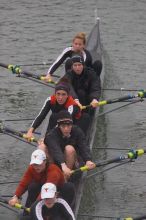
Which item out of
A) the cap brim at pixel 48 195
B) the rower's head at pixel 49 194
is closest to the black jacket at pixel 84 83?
the rower's head at pixel 49 194

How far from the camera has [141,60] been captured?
23.7 meters

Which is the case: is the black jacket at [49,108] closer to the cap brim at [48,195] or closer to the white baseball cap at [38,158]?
the white baseball cap at [38,158]

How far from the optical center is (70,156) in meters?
12.8

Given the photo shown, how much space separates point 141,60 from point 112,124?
19.7 ft

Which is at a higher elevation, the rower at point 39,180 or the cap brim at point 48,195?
the rower at point 39,180

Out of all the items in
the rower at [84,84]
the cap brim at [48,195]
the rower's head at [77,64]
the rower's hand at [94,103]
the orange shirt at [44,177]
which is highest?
the rower's head at [77,64]

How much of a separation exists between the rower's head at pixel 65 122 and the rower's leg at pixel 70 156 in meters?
0.24

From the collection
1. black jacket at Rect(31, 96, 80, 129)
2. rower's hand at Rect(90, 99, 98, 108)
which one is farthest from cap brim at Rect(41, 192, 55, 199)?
A: rower's hand at Rect(90, 99, 98, 108)

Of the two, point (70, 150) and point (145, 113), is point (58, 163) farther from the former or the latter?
point (145, 113)

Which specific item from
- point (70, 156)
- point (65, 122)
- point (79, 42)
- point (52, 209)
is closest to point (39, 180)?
point (52, 209)

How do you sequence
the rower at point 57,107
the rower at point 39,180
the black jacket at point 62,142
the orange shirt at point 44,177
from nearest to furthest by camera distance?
1. the rower at point 39,180
2. the orange shirt at point 44,177
3. the black jacket at point 62,142
4. the rower at point 57,107

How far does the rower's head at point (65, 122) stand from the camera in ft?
41.0

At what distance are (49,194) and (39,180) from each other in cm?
110

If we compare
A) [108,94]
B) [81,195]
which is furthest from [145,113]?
[81,195]
